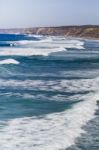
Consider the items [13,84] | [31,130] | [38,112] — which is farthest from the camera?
[13,84]

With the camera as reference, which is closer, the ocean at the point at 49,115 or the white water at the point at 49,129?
the white water at the point at 49,129

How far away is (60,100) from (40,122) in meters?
4.22

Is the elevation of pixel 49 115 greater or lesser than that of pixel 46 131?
greater

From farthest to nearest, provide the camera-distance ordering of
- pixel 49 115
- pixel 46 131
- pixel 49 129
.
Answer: pixel 49 115 < pixel 49 129 < pixel 46 131

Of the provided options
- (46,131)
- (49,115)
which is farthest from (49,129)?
(49,115)

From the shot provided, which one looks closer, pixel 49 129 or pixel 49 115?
pixel 49 129

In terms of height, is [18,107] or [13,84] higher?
[13,84]

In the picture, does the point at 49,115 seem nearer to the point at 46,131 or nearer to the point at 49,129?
the point at 49,129

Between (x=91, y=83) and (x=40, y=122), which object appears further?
(x=91, y=83)

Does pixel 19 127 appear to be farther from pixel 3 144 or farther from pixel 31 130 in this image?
pixel 3 144

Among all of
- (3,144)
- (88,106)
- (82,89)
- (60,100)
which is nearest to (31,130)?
(3,144)

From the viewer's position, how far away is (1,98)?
17.5 m

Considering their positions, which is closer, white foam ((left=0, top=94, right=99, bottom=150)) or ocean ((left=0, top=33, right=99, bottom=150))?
white foam ((left=0, top=94, right=99, bottom=150))

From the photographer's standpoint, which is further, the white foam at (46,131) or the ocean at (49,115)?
the ocean at (49,115)
